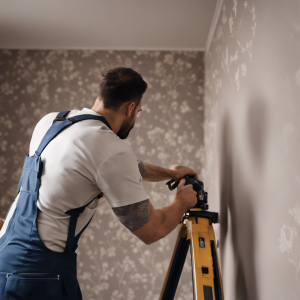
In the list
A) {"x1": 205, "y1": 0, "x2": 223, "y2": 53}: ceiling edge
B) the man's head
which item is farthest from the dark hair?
{"x1": 205, "y1": 0, "x2": 223, "y2": 53}: ceiling edge

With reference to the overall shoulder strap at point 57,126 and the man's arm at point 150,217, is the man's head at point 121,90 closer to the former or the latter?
the overall shoulder strap at point 57,126

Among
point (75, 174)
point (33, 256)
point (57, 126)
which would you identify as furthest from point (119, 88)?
point (33, 256)

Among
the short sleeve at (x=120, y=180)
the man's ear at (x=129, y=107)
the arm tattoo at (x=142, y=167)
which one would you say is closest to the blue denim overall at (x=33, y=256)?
the short sleeve at (x=120, y=180)

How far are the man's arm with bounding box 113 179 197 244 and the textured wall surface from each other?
31 centimetres

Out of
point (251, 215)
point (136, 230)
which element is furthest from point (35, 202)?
point (251, 215)

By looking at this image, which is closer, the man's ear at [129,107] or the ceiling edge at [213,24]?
the man's ear at [129,107]

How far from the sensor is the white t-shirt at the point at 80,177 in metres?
1.02

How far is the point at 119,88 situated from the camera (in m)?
1.29

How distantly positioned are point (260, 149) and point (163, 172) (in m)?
0.67

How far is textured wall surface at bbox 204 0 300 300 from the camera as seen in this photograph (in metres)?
0.85

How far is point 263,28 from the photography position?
1083 mm

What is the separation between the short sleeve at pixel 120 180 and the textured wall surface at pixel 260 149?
0.48m

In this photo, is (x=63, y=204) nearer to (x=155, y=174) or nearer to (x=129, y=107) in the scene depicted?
(x=129, y=107)

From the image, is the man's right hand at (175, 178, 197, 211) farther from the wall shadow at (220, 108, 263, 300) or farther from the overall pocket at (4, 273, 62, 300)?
the overall pocket at (4, 273, 62, 300)
